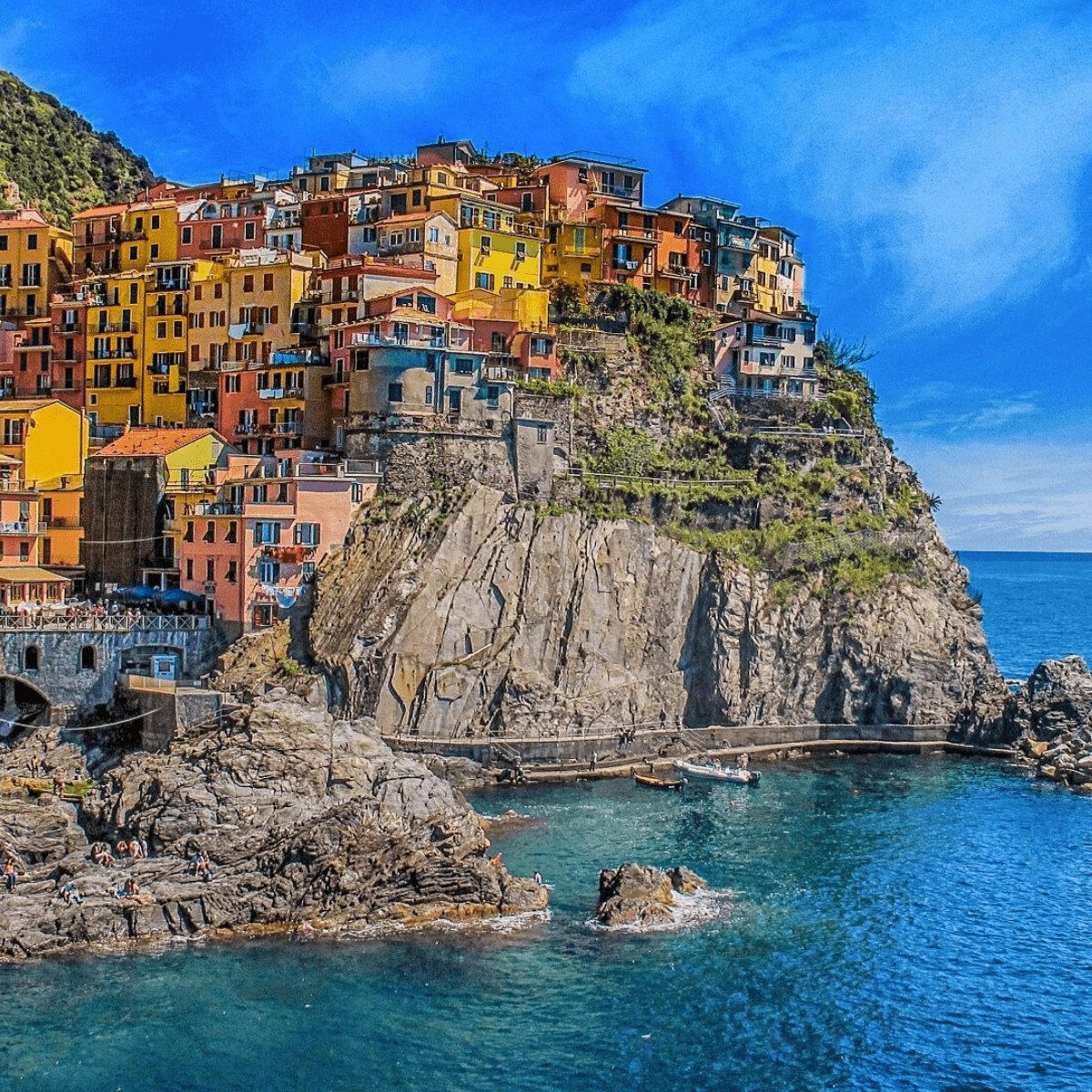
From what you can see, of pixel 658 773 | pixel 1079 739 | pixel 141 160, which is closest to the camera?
pixel 658 773

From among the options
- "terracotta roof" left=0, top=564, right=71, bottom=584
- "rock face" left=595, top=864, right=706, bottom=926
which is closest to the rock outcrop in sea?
"rock face" left=595, top=864, right=706, bottom=926

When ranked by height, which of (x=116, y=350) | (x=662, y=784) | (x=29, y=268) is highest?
(x=29, y=268)

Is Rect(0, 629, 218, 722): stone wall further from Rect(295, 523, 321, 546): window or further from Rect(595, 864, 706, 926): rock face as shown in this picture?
Rect(595, 864, 706, 926): rock face

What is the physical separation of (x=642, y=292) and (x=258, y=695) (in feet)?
136

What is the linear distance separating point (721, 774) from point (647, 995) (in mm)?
27935

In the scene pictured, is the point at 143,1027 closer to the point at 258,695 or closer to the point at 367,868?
the point at 367,868

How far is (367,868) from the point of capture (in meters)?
53.9

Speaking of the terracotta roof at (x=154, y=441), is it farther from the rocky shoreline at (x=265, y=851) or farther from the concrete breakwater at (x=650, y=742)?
the rocky shoreline at (x=265, y=851)

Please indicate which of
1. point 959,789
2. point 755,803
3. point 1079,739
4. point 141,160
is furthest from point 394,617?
point 141,160

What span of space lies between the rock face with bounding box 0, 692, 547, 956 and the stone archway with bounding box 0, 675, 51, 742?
946cm

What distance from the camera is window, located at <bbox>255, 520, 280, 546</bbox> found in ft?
242

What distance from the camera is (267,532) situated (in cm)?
7400

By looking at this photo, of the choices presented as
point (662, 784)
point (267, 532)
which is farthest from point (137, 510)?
point (662, 784)

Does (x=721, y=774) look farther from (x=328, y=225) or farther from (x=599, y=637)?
(x=328, y=225)
